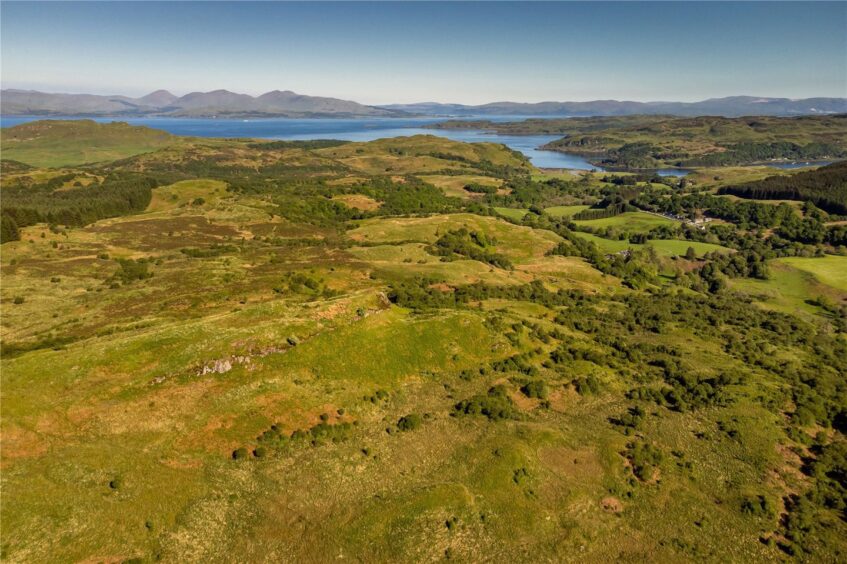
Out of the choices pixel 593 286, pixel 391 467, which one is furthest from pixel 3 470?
pixel 593 286

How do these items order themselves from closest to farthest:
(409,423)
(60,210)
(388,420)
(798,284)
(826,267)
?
(409,423), (388,420), (798,284), (60,210), (826,267)

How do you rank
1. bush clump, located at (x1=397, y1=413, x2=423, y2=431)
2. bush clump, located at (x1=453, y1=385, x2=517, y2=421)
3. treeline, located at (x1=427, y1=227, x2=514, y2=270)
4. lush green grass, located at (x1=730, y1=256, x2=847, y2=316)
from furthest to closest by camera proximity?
1. treeline, located at (x1=427, y1=227, x2=514, y2=270)
2. lush green grass, located at (x1=730, y1=256, x2=847, y2=316)
3. bush clump, located at (x1=453, y1=385, x2=517, y2=421)
4. bush clump, located at (x1=397, y1=413, x2=423, y2=431)

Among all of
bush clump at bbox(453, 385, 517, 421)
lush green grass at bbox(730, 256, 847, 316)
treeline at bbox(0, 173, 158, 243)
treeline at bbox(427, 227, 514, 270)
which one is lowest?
lush green grass at bbox(730, 256, 847, 316)

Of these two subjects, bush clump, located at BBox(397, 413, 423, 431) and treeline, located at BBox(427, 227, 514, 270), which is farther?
treeline, located at BBox(427, 227, 514, 270)

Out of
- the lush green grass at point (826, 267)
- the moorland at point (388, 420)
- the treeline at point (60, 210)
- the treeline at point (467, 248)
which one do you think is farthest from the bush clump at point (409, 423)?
the lush green grass at point (826, 267)

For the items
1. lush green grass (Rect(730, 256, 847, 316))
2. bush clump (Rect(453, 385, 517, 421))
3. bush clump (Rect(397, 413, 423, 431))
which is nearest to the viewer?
bush clump (Rect(397, 413, 423, 431))

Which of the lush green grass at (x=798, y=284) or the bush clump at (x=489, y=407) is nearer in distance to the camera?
the bush clump at (x=489, y=407)

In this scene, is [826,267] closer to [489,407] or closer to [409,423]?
[489,407]

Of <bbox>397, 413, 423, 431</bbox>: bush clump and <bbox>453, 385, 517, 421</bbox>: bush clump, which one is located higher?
<bbox>397, 413, 423, 431</bbox>: bush clump

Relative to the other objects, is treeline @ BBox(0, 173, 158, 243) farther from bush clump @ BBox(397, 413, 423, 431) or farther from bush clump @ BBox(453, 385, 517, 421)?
bush clump @ BBox(453, 385, 517, 421)

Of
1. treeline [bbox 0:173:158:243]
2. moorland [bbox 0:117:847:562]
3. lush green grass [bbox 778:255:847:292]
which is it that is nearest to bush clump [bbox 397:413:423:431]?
moorland [bbox 0:117:847:562]

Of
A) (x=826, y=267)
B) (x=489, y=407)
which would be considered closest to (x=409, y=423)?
(x=489, y=407)

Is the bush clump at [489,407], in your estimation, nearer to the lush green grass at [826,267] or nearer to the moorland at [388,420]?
the moorland at [388,420]
